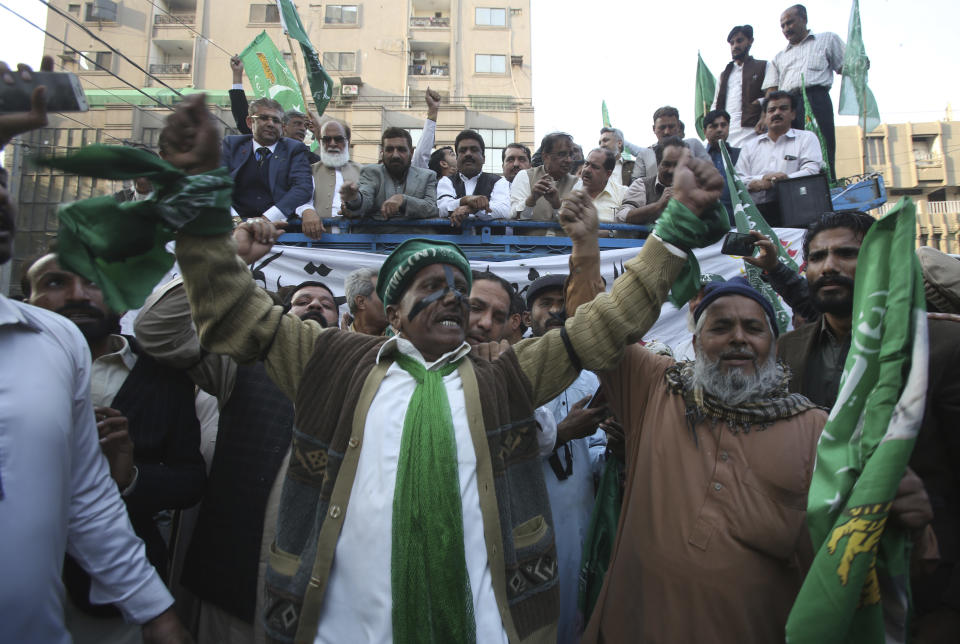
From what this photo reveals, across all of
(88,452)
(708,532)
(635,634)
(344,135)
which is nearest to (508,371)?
(708,532)

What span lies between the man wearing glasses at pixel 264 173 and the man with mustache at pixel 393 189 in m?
0.56

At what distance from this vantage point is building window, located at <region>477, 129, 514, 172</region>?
25.4 meters

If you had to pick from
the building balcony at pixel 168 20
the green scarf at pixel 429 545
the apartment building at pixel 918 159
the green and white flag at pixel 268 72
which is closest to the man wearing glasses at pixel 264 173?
the green and white flag at pixel 268 72

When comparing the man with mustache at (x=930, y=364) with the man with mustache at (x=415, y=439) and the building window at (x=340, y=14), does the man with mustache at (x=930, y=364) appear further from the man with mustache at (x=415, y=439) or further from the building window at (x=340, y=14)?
the building window at (x=340, y=14)

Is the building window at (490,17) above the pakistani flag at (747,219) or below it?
above

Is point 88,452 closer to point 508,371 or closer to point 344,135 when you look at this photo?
point 508,371

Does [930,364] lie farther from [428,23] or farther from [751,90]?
[428,23]

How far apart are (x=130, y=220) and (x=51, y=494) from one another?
2.40 feet

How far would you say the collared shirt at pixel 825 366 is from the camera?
2.58 metres

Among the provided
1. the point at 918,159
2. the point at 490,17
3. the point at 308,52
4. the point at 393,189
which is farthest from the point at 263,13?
the point at 918,159

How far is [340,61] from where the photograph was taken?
28625 millimetres

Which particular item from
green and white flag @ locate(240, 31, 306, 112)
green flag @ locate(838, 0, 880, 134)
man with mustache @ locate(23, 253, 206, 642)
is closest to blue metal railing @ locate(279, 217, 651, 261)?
man with mustache @ locate(23, 253, 206, 642)

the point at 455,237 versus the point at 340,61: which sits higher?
the point at 340,61

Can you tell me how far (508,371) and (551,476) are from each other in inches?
44.6
